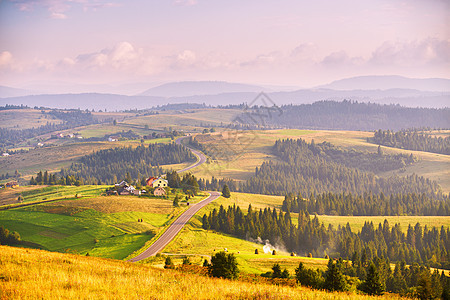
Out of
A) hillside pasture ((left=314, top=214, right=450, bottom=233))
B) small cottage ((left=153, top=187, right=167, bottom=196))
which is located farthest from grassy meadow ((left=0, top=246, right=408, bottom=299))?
hillside pasture ((left=314, top=214, right=450, bottom=233))

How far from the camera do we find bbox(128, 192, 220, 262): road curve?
67.0 meters

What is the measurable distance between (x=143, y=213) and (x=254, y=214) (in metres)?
29.8

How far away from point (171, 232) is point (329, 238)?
45.2 meters

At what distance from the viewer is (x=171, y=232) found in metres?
81.8

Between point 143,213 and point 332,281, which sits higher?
point 332,281

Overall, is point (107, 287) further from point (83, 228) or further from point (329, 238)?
point (329, 238)

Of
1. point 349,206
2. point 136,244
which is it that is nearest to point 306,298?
→ point 136,244

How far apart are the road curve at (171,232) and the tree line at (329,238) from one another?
5.12 meters

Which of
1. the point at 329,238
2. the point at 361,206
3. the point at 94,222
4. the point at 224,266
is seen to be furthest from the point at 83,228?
the point at 361,206

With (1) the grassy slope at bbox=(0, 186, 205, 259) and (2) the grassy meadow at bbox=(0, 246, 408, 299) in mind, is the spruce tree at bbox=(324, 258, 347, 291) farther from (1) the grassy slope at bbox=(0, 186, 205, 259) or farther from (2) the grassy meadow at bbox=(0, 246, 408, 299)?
(1) the grassy slope at bbox=(0, 186, 205, 259)

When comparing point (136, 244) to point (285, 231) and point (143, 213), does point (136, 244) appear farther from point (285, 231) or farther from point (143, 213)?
point (285, 231)

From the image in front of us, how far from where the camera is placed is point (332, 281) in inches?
1163

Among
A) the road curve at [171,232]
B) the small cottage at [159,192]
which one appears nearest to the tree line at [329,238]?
the road curve at [171,232]

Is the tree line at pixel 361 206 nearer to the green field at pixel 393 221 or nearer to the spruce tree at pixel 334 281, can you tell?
the green field at pixel 393 221
